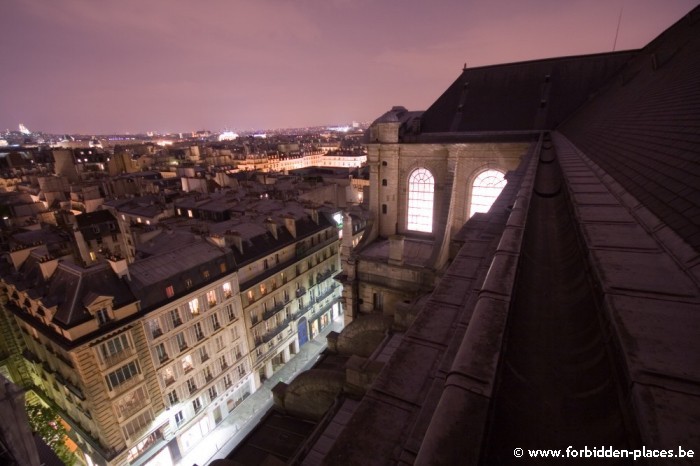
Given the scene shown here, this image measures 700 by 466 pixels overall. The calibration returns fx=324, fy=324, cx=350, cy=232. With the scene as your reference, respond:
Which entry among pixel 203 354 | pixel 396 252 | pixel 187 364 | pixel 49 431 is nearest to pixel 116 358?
pixel 187 364

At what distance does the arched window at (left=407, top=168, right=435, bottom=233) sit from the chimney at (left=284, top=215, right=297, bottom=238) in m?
11.6

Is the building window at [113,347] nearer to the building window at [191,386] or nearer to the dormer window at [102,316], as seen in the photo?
the dormer window at [102,316]

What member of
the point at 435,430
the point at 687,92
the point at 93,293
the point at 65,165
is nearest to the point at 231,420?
the point at 93,293

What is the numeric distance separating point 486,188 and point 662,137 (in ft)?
50.9

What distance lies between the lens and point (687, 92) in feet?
25.0

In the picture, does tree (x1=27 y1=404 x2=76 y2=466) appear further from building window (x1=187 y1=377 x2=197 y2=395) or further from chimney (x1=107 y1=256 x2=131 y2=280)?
chimney (x1=107 y1=256 x2=131 y2=280)

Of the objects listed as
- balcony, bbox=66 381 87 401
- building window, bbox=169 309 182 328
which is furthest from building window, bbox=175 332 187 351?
balcony, bbox=66 381 87 401

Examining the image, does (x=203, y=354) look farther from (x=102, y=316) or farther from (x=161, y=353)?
(x=102, y=316)

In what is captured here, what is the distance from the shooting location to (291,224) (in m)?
31.2

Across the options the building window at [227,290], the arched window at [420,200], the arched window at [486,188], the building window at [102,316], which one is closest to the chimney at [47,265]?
the building window at [102,316]

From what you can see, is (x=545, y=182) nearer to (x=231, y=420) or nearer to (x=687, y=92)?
(x=687, y=92)

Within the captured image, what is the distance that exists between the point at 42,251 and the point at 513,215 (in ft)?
94.8

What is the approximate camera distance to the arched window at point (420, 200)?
2375 centimetres

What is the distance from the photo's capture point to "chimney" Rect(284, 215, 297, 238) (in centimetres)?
3105
